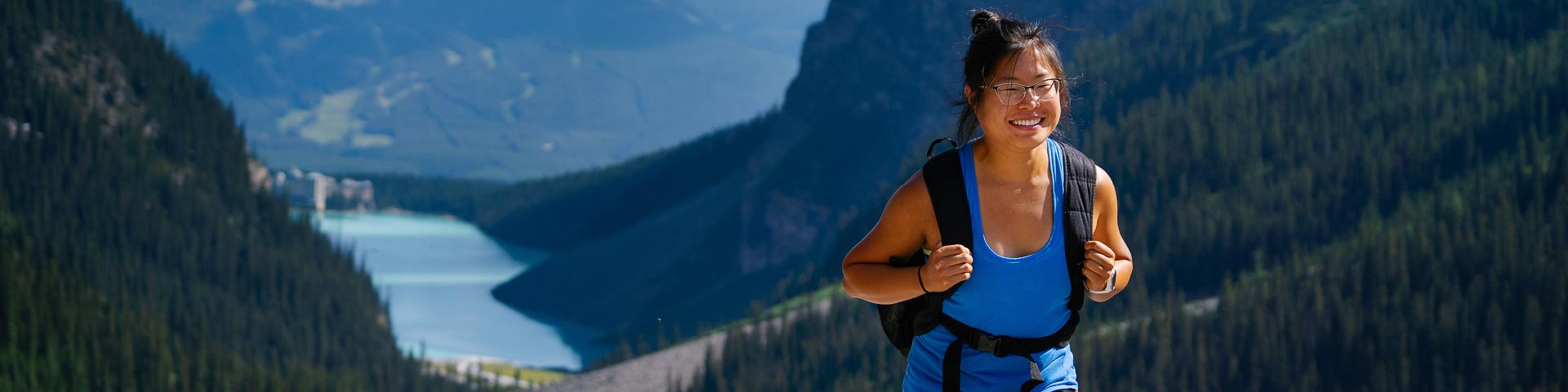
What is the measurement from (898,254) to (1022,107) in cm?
94

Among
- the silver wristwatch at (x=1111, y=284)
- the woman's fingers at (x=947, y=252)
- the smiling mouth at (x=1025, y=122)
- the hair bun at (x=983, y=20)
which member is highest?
the hair bun at (x=983, y=20)

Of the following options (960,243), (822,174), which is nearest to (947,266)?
(960,243)

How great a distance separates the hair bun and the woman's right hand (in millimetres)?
1187

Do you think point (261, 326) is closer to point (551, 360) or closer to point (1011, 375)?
point (551, 360)

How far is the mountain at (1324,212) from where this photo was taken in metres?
73.4

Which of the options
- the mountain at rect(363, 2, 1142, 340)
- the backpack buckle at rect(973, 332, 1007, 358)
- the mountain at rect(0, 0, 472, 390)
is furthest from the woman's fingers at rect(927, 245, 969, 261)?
the mountain at rect(363, 2, 1142, 340)

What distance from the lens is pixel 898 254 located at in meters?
7.15

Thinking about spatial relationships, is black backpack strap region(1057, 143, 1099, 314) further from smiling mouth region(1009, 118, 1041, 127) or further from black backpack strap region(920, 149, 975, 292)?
black backpack strap region(920, 149, 975, 292)

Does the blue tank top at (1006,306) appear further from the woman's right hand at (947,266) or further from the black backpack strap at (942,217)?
the woman's right hand at (947,266)

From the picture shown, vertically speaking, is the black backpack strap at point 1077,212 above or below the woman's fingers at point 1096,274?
above

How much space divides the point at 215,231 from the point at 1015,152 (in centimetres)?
14594

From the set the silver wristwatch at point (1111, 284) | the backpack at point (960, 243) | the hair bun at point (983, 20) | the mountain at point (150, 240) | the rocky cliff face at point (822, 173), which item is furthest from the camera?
the rocky cliff face at point (822, 173)

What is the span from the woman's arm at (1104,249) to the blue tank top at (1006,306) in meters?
0.16

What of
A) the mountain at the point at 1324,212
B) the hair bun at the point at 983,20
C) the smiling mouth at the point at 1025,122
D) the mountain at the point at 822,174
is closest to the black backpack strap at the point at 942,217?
the smiling mouth at the point at 1025,122
